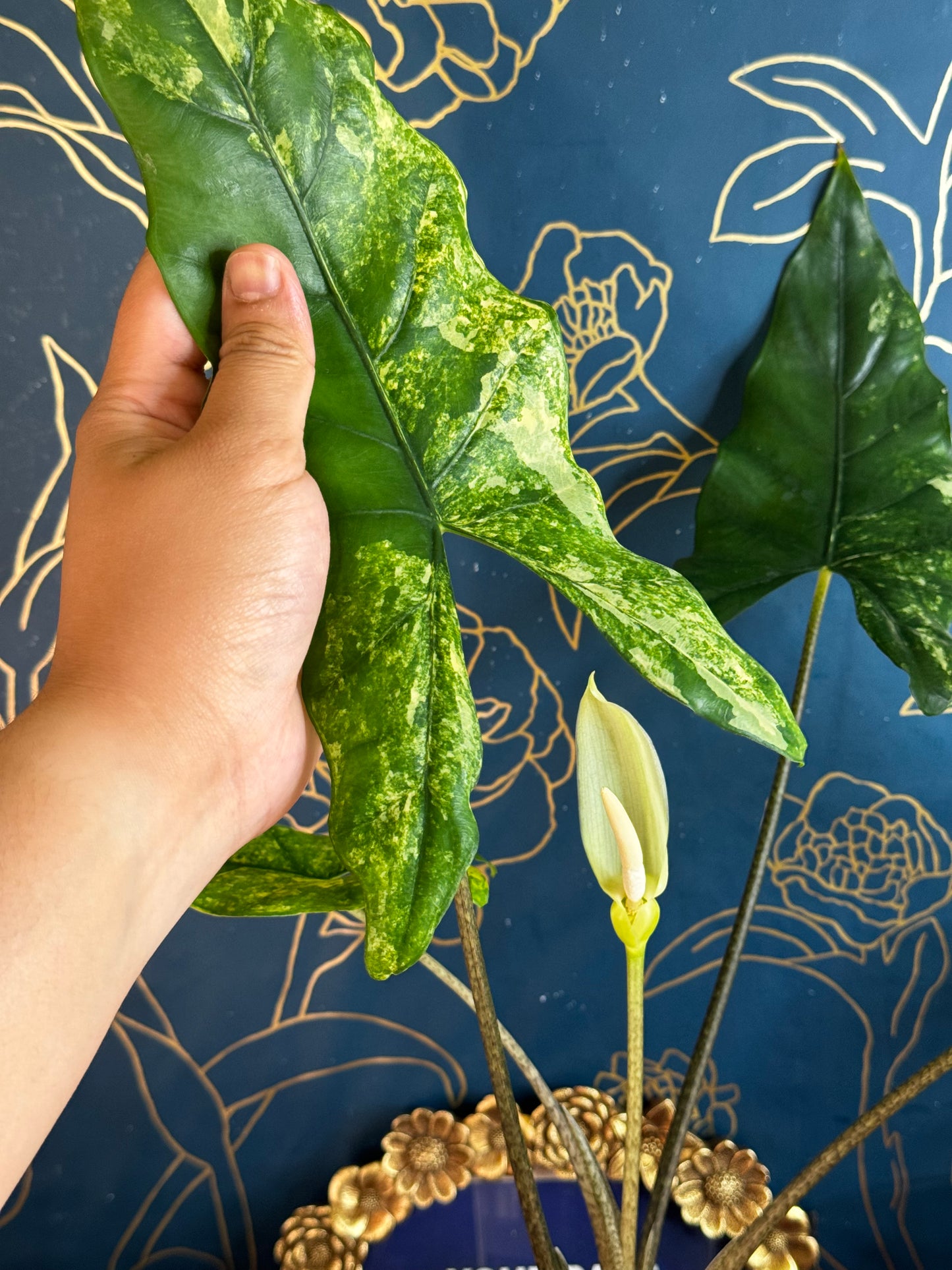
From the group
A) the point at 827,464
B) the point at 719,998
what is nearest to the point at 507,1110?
the point at 719,998

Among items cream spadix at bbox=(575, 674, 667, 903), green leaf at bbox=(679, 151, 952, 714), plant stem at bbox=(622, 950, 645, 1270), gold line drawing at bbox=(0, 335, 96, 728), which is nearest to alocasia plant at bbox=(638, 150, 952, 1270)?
green leaf at bbox=(679, 151, 952, 714)

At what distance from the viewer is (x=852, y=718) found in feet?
2.97

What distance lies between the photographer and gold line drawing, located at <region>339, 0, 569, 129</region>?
701 millimetres

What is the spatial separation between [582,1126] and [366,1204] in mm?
258

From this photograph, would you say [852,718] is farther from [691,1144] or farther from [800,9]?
[800,9]

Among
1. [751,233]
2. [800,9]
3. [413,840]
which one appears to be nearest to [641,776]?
[413,840]

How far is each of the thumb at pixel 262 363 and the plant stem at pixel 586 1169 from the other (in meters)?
0.42

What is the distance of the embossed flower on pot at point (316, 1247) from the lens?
0.94 m

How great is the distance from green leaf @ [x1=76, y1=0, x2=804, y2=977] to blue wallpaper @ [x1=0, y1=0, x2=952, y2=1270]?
32cm

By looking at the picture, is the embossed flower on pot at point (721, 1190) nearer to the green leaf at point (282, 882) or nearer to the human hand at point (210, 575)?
the green leaf at point (282, 882)

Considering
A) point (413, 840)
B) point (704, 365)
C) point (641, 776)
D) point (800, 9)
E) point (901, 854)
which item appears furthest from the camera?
point (901, 854)

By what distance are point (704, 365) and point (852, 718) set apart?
0.40m

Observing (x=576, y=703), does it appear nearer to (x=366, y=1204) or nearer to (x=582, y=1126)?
(x=582, y=1126)

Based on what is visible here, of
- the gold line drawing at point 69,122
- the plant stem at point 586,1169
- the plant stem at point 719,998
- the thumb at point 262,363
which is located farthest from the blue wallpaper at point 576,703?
the thumb at point 262,363
